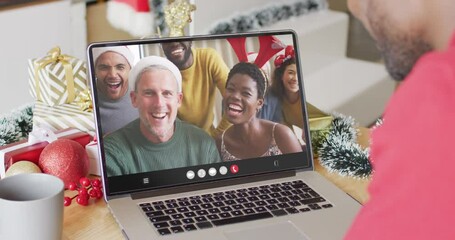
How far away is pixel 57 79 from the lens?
54.8 inches

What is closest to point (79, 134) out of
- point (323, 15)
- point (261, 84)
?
point (261, 84)

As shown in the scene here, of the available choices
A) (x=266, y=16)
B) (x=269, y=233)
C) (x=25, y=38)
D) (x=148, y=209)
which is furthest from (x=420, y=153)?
(x=266, y=16)

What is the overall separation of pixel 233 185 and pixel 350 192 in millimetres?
205

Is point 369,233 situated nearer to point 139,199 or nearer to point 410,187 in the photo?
point 410,187

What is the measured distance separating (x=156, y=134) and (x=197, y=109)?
83mm

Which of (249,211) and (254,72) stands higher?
(254,72)

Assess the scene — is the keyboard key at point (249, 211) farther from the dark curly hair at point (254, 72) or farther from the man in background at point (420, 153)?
the man in background at point (420, 153)

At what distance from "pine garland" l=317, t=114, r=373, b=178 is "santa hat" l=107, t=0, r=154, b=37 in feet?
3.64

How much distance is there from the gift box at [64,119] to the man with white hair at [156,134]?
0.20 metres

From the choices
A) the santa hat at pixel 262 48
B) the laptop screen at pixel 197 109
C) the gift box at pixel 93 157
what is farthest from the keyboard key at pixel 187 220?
the santa hat at pixel 262 48

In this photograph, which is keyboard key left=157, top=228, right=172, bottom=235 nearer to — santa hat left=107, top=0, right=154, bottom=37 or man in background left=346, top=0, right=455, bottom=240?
man in background left=346, top=0, right=455, bottom=240

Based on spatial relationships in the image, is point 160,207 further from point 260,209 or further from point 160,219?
point 260,209

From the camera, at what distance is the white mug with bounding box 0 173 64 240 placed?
0.92 m

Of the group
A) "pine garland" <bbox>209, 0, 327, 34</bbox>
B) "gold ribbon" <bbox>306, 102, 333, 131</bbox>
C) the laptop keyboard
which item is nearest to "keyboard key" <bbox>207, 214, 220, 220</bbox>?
the laptop keyboard
